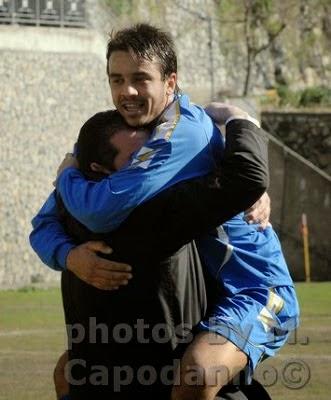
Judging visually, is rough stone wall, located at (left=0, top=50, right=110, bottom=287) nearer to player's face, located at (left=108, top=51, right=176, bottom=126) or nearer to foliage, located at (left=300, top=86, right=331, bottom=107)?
foliage, located at (left=300, top=86, right=331, bottom=107)

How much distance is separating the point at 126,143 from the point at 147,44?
391 mm

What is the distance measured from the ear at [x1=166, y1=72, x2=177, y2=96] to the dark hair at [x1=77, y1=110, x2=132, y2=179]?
0.22m

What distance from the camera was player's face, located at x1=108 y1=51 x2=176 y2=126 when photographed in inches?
249

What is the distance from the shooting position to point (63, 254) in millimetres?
6449

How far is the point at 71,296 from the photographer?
6461 mm

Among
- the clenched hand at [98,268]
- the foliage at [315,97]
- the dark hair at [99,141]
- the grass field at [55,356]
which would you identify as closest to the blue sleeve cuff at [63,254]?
the clenched hand at [98,268]

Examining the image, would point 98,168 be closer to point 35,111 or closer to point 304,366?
point 304,366

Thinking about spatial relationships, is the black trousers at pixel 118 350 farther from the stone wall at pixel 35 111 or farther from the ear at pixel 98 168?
the stone wall at pixel 35 111

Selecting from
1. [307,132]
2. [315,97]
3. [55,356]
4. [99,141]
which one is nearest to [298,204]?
[307,132]

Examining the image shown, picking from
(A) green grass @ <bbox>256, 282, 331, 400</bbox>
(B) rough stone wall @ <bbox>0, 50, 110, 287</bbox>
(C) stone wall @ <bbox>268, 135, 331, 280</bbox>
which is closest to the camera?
(A) green grass @ <bbox>256, 282, 331, 400</bbox>

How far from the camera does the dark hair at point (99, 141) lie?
636cm

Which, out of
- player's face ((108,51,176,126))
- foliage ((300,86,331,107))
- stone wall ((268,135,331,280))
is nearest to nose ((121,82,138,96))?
player's face ((108,51,176,126))

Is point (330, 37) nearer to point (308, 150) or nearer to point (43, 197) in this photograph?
point (308, 150)

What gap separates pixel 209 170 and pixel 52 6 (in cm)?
2362
